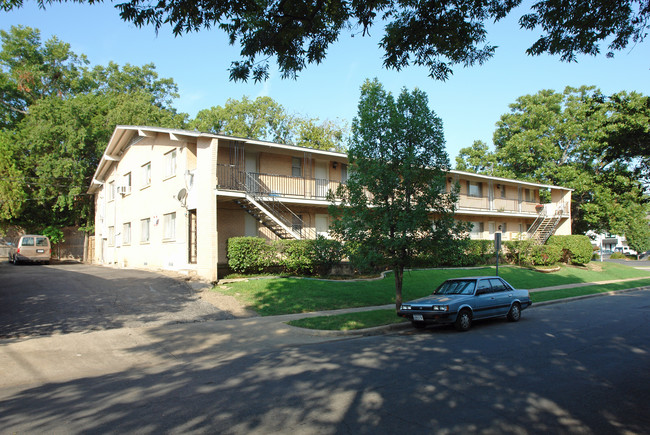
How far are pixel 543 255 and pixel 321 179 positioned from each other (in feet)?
54.5

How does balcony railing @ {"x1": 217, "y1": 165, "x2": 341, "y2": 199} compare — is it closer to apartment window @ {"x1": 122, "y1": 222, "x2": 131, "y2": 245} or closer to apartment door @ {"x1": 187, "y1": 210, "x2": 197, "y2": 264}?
apartment door @ {"x1": 187, "y1": 210, "x2": 197, "y2": 264}

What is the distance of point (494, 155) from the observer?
136ft

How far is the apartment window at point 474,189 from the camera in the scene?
3338 centimetres

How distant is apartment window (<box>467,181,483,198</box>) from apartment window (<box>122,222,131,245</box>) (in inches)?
958

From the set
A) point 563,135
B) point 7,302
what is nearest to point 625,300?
point 7,302

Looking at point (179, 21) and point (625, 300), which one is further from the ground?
point (179, 21)

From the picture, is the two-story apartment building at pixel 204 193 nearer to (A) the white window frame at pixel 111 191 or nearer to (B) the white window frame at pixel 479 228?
(A) the white window frame at pixel 111 191

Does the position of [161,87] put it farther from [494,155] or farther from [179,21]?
[179,21]

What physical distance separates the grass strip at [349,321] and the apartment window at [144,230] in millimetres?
15322

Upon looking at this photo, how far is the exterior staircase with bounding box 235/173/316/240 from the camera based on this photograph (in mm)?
18922

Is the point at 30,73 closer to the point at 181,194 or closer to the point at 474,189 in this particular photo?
the point at 181,194

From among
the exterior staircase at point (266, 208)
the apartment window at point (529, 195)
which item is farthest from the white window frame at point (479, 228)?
the exterior staircase at point (266, 208)

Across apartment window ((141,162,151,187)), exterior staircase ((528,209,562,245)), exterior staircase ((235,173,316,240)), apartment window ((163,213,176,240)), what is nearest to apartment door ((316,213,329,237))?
exterior staircase ((235,173,316,240))

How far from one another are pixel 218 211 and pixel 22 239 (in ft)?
59.9
